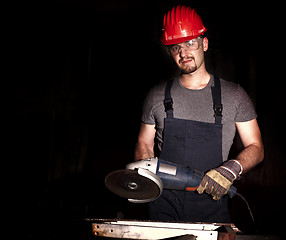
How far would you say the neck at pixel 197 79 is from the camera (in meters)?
2.24

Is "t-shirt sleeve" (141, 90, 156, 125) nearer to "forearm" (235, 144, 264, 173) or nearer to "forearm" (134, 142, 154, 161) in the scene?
"forearm" (134, 142, 154, 161)

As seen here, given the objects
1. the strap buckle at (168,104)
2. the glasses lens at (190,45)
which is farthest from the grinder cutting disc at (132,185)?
the glasses lens at (190,45)

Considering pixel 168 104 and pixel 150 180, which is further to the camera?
pixel 168 104

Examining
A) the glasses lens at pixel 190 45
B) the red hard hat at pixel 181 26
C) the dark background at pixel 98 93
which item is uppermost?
the red hard hat at pixel 181 26

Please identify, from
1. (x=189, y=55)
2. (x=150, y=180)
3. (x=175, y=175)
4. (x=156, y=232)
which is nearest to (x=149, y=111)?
(x=189, y=55)

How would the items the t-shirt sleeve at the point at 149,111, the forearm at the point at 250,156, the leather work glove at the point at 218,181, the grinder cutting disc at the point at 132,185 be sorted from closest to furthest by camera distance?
1. the grinder cutting disc at the point at 132,185
2. the leather work glove at the point at 218,181
3. the forearm at the point at 250,156
4. the t-shirt sleeve at the point at 149,111

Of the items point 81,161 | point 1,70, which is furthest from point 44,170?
point 1,70

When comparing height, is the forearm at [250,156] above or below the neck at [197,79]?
below

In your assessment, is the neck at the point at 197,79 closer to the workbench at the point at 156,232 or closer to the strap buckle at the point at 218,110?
the strap buckle at the point at 218,110

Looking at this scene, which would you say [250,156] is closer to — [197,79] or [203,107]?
[203,107]

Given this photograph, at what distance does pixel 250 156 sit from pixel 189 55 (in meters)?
0.88

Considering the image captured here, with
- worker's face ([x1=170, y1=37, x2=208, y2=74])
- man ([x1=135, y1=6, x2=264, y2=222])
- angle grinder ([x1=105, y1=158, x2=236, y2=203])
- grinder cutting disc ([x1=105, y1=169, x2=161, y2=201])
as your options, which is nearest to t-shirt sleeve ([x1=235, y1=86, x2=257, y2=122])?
man ([x1=135, y1=6, x2=264, y2=222])

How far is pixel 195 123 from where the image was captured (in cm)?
209

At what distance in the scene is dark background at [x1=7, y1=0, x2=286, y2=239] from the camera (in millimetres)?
3564
